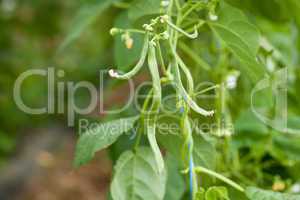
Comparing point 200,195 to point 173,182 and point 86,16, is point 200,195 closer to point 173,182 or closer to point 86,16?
point 173,182

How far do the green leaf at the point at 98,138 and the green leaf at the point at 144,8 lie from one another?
13 centimetres

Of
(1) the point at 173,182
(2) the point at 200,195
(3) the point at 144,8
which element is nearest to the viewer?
(2) the point at 200,195

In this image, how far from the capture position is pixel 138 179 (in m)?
0.63

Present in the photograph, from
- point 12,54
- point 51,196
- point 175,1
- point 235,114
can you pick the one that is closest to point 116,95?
point 51,196

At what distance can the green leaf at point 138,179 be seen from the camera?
0.62 m

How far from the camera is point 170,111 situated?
0.68 metres

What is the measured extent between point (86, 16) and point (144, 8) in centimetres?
21

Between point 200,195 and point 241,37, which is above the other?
point 241,37

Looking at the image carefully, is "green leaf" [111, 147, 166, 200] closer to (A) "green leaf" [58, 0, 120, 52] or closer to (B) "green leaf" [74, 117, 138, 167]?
(B) "green leaf" [74, 117, 138, 167]

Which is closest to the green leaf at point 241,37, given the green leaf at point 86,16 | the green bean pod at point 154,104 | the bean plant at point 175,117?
the bean plant at point 175,117

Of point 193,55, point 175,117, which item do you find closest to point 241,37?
point 175,117

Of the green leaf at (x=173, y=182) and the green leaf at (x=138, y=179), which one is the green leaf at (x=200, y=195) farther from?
the green leaf at (x=173, y=182)

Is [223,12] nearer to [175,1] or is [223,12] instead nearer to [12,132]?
[175,1]

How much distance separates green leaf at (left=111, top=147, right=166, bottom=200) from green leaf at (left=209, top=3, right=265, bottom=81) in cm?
14
